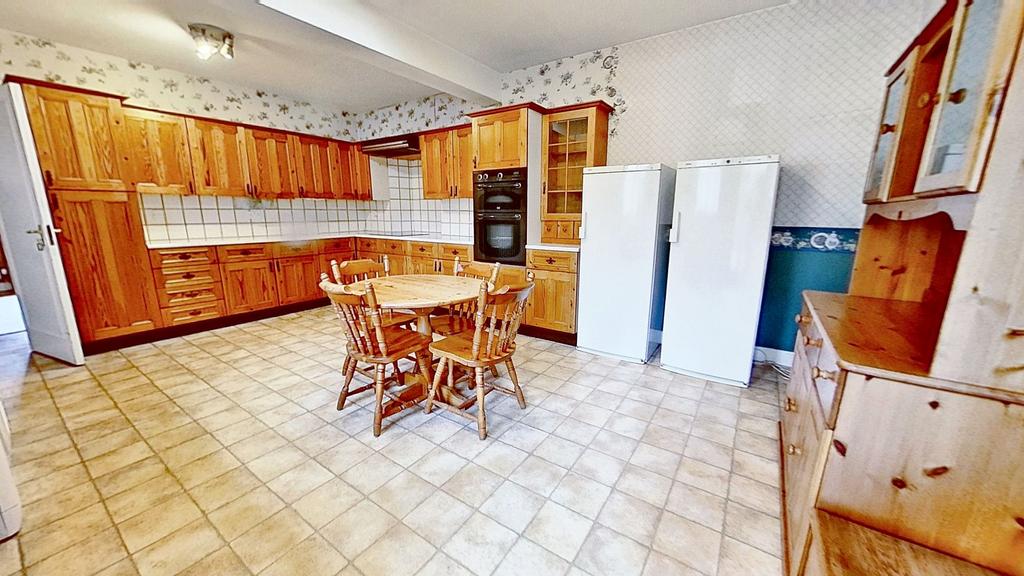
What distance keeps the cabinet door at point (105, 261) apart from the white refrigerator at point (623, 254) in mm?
4068

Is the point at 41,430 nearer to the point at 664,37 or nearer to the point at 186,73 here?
the point at 186,73

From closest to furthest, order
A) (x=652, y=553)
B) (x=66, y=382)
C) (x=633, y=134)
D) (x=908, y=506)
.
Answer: (x=908, y=506) < (x=652, y=553) < (x=66, y=382) < (x=633, y=134)

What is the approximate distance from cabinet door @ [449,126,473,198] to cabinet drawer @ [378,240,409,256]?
991 mm

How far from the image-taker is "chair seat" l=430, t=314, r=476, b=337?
261 centimetres

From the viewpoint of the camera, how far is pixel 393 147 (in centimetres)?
456

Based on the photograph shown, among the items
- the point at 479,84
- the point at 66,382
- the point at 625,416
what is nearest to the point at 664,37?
the point at 479,84

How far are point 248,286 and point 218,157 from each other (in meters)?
1.41

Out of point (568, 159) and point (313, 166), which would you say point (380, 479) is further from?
point (313, 166)

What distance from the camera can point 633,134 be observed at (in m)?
3.36

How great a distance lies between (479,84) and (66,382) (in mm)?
4212

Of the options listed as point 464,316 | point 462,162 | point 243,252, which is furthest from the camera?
point 462,162

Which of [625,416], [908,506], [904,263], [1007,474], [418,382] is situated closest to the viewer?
[1007,474]

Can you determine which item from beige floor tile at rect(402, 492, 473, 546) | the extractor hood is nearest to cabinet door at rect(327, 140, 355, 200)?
the extractor hood

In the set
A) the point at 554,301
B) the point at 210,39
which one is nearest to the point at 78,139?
the point at 210,39
